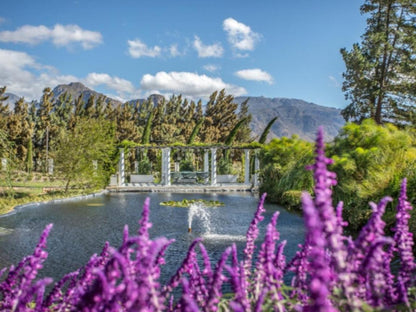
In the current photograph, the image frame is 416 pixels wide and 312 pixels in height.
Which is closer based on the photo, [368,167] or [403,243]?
[403,243]

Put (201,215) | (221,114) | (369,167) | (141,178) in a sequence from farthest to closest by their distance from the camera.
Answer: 1. (221,114)
2. (141,178)
3. (201,215)
4. (369,167)

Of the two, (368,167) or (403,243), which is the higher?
(368,167)

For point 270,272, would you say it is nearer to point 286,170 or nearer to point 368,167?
point 368,167

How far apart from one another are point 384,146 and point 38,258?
10.3 meters

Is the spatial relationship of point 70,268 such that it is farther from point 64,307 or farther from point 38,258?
point 38,258

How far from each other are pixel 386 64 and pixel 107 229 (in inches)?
764

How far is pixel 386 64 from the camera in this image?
23141mm

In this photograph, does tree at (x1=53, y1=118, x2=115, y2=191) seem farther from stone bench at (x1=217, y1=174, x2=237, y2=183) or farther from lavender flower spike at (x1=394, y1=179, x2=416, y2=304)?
lavender flower spike at (x1=394, y1=179, x2=416, y2=304)

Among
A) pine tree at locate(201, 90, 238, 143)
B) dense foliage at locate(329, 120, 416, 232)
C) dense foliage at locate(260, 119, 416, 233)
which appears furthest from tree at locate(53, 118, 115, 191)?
pine tree at locate(201, 90, 238, 143)

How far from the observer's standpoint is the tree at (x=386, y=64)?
72.4 ft

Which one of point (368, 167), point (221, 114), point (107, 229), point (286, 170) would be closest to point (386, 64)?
point (286, 170)

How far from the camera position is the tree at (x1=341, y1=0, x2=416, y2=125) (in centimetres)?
2208

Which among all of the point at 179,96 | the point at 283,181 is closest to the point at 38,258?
the point at 283,181

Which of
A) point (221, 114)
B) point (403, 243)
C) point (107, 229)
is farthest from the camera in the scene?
point (221, 114)
